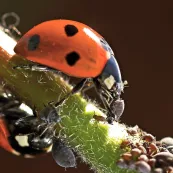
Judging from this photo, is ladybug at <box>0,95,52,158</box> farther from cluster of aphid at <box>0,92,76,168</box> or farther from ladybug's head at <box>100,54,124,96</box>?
ladybug's head at <box>100,54,124,96</box>

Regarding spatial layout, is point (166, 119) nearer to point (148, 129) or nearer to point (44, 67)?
point (148, 129)

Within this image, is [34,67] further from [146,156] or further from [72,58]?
[146,156]

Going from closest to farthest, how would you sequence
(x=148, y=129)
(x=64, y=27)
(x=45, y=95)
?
(x=45, y=95), (x=64, y=27), (x=148, y=129)

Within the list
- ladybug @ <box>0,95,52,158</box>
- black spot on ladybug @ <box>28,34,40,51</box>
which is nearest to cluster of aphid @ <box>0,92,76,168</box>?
ladybug @ <box>0,95,52,158</box>

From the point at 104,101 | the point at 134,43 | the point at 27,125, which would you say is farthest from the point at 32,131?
the point at 134,43

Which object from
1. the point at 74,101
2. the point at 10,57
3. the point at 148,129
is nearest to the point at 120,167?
the point at 74,101

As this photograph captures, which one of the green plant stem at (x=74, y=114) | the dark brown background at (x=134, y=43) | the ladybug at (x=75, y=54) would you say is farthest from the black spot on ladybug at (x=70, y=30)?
the dark brown background at (x=134, y=43)

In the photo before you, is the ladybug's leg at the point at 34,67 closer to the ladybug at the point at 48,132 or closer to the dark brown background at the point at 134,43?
the ladybug at the point at 48,132
